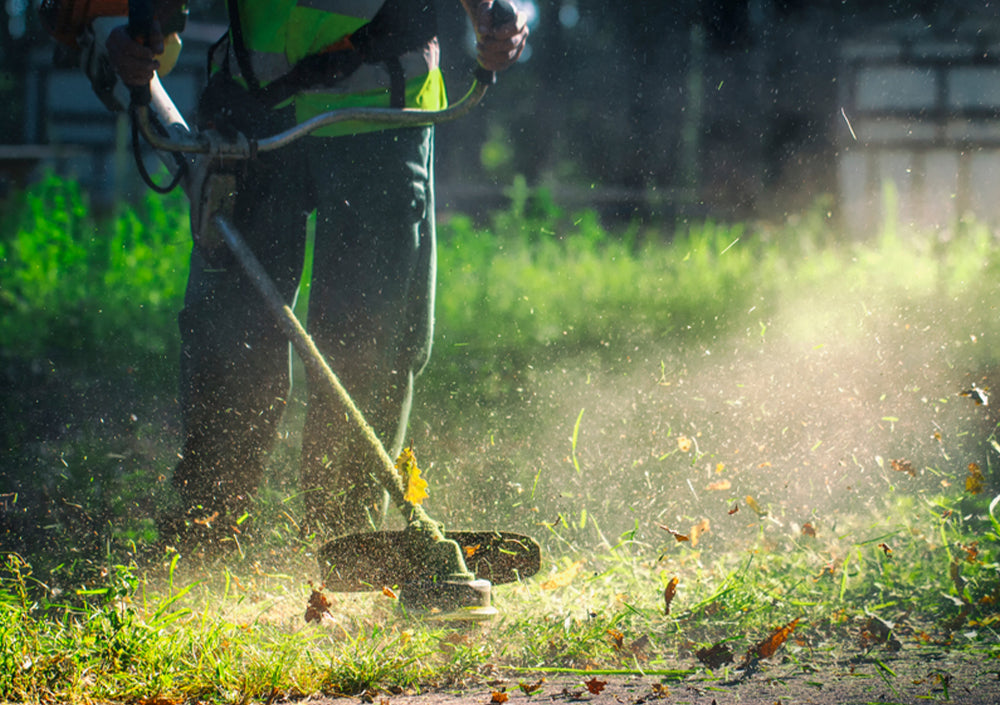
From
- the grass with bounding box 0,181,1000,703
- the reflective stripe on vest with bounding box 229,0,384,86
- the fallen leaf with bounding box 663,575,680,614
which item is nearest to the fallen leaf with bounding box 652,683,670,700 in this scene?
the grass with bounding box 0,181,1000,703

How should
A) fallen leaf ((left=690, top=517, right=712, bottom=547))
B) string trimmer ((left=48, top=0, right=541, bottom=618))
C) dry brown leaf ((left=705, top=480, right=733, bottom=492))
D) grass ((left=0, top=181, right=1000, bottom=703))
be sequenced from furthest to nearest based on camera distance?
dry brown leaf ((left=705, top=480, right=733, bottom=492)) → fallen leaf ((left=690, top=517, right=712, bottom=547)) → string trimmer ((left=48, top=0, right=541, bottom=618)) → grass ((left=0, top=181, right=1000, bottom=703))

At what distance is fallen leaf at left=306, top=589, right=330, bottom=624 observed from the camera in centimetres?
214

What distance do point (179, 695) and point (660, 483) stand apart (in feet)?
5.91

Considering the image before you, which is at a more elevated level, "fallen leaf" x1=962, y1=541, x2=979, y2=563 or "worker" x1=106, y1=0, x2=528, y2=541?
"worker" x1=106, y1=0, x2=528, y2=541

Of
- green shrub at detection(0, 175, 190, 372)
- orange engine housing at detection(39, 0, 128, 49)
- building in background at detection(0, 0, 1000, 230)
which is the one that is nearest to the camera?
orange engine housing at detection(39, 0, 128, 49)

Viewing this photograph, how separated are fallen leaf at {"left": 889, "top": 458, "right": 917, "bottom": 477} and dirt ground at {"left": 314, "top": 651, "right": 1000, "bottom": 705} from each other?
1103 mm

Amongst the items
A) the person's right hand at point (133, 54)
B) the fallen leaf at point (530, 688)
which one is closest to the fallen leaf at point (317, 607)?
the fallen leaf at point (530, 688)

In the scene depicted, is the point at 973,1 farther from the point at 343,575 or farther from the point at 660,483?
the point at 343,575

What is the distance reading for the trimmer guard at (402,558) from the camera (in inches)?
83.9

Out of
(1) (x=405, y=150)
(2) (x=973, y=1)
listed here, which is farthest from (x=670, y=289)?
(2) (x=973, y=1)

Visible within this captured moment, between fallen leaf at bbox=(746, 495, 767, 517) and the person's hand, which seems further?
fallen leaf at bbox=(746, 495, 767, 517)

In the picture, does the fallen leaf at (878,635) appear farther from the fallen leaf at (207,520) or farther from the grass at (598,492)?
the fallen leaf at (207,520)

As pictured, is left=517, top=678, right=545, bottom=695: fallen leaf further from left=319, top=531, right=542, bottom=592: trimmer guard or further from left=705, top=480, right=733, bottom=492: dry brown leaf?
left=705, top=480, right=733, bottom=492: dry brown leaf

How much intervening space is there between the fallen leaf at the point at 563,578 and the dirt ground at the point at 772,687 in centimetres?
50
